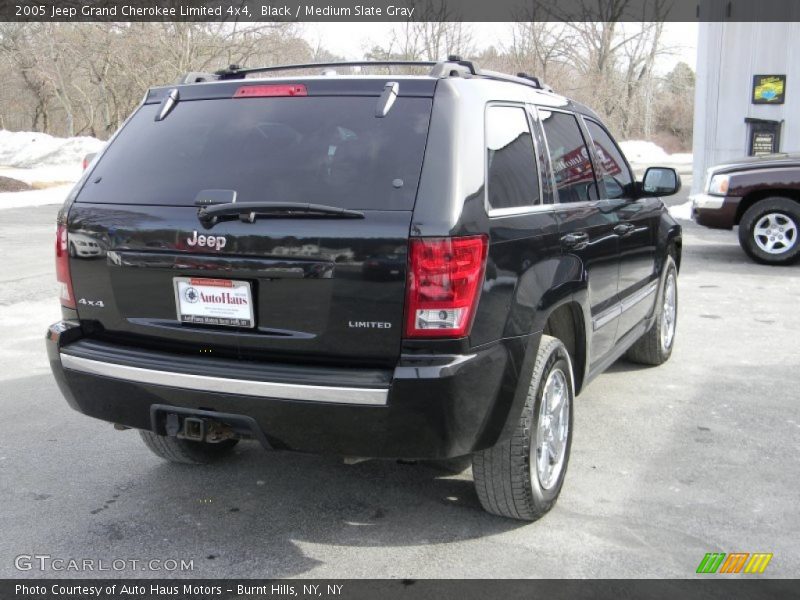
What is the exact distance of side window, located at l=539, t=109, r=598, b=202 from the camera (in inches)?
159

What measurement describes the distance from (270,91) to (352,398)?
4.49ft

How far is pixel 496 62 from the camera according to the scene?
30.8 metres

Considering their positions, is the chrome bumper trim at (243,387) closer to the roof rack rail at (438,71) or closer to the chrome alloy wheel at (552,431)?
the chrome alloy wheel at (552,431)

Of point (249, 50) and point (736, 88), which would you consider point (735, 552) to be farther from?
point (249, 50)

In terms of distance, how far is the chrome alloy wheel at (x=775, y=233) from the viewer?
10570 mm

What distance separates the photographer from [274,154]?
3.31 m

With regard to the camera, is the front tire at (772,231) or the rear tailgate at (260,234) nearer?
the rear tailgate at (260,234)

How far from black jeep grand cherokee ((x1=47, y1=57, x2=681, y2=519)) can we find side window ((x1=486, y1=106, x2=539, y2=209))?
13mm

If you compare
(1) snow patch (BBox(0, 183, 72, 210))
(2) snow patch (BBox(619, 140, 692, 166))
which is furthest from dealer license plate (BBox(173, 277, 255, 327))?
(2) snow patch (BBox(619, 140, 692, 166))

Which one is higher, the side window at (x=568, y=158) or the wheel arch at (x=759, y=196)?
the side window at (x=568, y=158)

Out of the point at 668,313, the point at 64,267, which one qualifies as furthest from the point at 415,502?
the point at 668,313

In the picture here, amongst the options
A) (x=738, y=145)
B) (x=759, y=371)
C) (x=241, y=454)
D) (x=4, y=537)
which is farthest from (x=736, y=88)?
(x=4, y=537)

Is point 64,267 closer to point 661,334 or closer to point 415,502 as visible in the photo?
point 415,502

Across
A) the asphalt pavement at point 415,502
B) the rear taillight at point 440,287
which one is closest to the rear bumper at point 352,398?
the rear taillight at point 440,287
